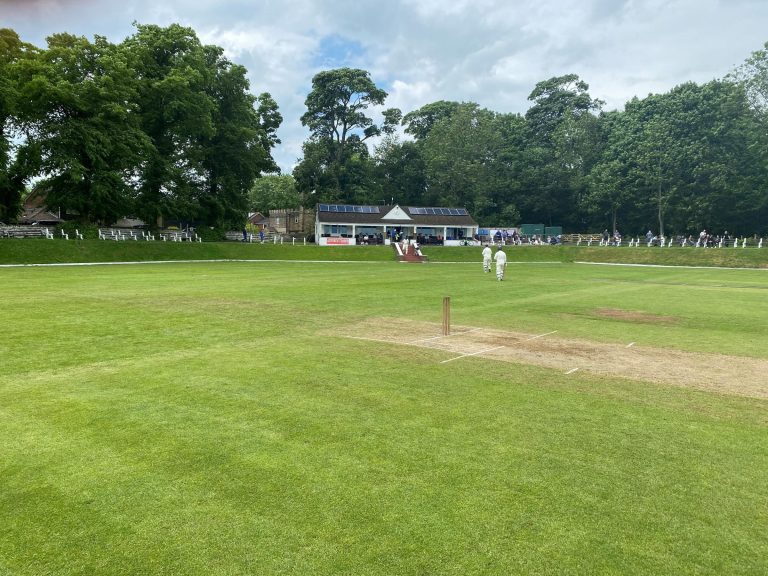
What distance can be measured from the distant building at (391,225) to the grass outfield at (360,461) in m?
56.2

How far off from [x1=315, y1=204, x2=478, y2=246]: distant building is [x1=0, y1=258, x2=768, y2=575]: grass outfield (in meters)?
56.2

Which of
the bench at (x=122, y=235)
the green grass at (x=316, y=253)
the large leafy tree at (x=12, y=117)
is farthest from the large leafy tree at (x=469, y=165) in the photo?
the large leafy tree at (x=12, y=117)

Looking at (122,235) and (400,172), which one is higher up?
(400,172)

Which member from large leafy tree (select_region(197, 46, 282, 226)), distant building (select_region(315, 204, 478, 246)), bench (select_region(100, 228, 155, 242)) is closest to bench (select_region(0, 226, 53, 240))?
bench (select_region(100, 228, 155, 242))

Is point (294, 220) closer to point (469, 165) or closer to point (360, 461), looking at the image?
point (469, 165)

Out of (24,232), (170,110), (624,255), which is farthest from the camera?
(624,255)

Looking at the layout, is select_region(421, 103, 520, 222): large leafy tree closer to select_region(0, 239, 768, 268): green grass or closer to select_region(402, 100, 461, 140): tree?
select_region(402, 100, 461, 140): tree

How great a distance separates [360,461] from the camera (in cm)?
524

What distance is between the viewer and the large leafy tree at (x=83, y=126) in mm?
44156

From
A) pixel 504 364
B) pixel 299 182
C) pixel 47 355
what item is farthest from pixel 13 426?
pixel 299 182

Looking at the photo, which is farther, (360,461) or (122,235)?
(122,235)

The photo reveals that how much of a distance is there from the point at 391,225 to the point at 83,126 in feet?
126

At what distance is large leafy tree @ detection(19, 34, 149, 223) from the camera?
4416 cm

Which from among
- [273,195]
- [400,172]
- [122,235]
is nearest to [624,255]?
[400,172]
